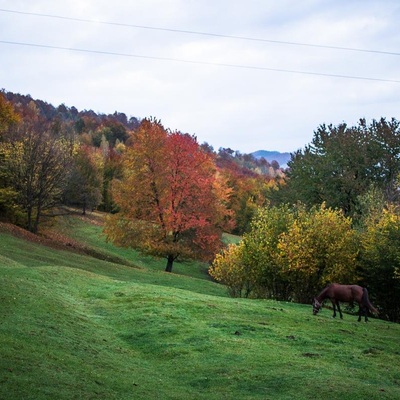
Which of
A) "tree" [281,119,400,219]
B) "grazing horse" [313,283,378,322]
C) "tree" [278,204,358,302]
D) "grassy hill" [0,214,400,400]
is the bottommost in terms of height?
"grassy hill" [0,214,400,400]

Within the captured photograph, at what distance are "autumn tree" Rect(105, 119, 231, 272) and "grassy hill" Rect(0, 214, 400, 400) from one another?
21430 millimetres

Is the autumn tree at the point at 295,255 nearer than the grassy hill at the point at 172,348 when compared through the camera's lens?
No

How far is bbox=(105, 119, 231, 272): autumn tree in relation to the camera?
1950 inches

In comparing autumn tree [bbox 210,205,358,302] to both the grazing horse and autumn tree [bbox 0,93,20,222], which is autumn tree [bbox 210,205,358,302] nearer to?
the grazing horse

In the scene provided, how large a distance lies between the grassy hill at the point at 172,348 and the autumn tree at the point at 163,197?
70.3ft

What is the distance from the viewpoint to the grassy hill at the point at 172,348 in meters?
11.7

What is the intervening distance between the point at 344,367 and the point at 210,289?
99.9 ft

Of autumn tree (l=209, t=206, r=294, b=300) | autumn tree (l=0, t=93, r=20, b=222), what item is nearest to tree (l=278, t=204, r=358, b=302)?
autumn tree (l=209, t=206, r=294, b=300)

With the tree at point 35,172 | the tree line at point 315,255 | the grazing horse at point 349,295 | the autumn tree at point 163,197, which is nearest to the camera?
the grazing horse at point 349,295

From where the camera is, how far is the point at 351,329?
22.0 meters

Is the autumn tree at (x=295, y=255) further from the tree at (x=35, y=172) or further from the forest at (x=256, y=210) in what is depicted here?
the tree at (x=35, y=172)

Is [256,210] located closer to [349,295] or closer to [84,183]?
[349,295]

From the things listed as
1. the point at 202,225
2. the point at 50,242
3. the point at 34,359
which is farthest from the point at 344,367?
the point at 50,242

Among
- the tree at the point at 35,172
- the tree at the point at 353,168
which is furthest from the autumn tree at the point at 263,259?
the tree at the point at 35,172
